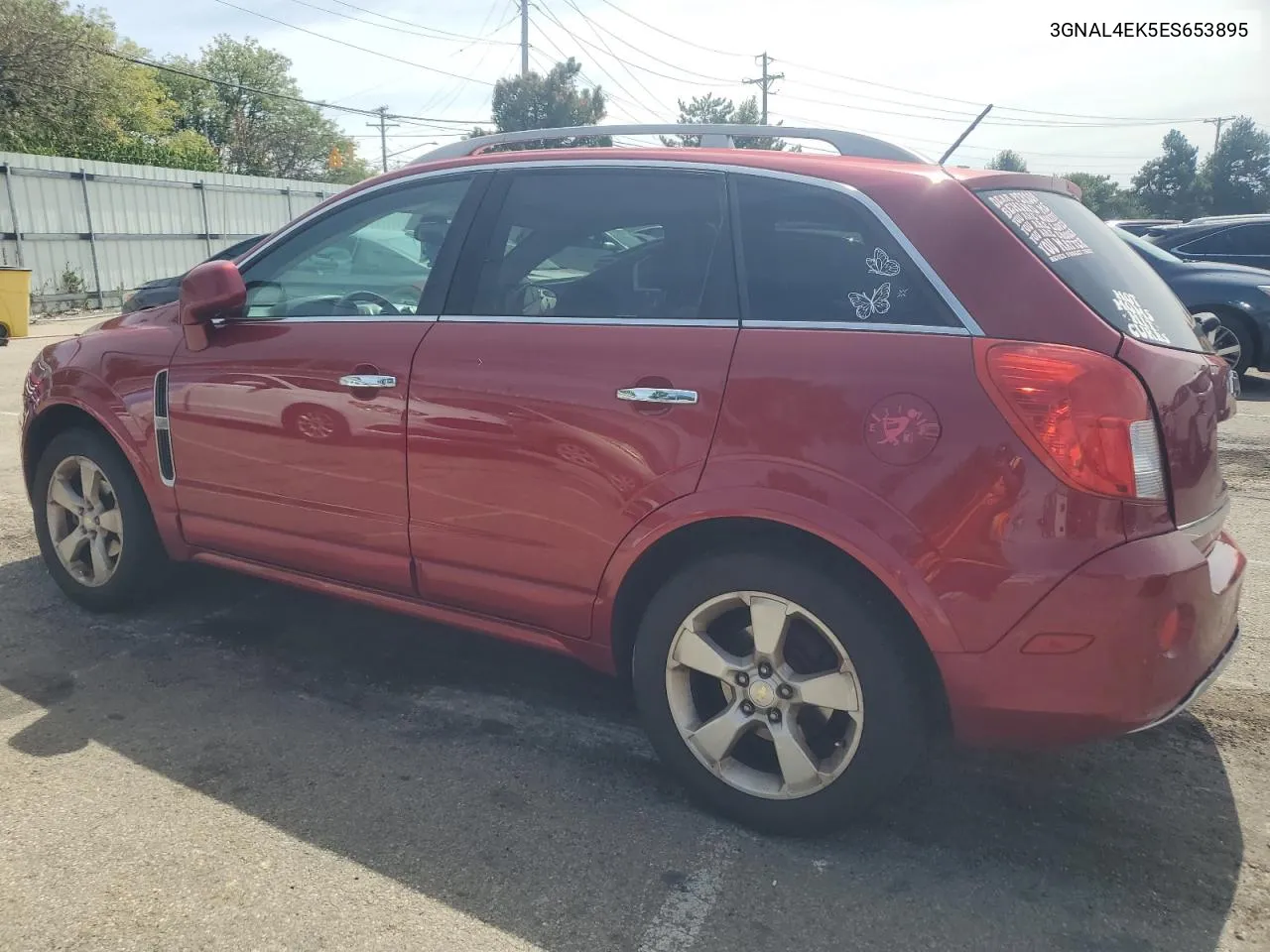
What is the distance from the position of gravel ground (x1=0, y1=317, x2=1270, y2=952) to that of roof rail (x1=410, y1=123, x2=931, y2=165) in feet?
5.97

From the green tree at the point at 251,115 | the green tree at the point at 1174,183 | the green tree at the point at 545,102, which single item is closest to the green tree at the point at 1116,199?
the green tree at the point at 1174,183

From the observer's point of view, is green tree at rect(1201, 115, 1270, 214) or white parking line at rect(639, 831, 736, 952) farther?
green tree at rect(1201, 115, 1270, 214)

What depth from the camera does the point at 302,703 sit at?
3.49 metres

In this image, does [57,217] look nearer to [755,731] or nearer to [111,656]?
[111,656]

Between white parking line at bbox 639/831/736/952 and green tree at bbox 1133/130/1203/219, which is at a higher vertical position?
green tree at bbox 1133/130/1203/219

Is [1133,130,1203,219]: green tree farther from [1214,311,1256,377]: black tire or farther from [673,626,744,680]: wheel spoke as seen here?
[673,626,744,680]: wheel spoke

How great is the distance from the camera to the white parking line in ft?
7.64

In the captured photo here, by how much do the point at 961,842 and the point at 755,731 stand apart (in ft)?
1.97

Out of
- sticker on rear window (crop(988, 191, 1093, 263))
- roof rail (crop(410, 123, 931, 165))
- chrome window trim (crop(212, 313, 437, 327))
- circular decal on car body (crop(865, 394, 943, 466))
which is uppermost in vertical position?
roof rail (crop(410, 123, 931, 165))

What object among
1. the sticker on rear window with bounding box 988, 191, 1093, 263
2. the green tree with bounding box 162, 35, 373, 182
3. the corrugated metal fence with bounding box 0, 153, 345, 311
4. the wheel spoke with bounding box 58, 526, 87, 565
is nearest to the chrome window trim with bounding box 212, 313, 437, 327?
the wheel spoke with bounding box 58, 526, 87, 565

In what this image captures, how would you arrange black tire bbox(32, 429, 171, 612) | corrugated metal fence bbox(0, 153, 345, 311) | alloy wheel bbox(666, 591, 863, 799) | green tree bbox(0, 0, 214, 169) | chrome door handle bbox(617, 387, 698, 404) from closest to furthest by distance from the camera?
alloy wheel bbox(666, 591, 863, 799), chrome door handle bbox(617, 387, 698, 404), black tire bbox(32, 429, 171, 612), corrugated metal fence bbox(0, 153, 345, 311), green tree bbox(0, 0, 214, 169)

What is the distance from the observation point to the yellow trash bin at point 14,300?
1428cm

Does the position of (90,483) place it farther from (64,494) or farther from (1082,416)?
(1082,416)

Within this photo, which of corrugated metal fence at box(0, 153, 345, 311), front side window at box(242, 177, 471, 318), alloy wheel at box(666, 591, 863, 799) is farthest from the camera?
corrugated metal fence at box(0, 153, 345, 311)
